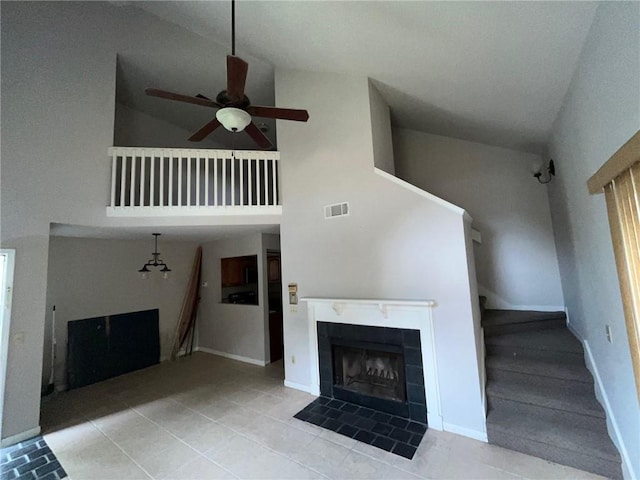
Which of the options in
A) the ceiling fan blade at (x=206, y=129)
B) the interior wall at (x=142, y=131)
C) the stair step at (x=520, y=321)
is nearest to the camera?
the ceiling fan blade at (x=206, y=129)

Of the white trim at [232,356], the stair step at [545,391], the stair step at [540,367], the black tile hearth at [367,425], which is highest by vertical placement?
the stair step at [540,367]

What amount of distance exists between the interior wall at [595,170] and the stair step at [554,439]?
137 mm

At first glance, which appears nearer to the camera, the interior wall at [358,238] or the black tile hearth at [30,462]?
the black tile hearth at [30,462]

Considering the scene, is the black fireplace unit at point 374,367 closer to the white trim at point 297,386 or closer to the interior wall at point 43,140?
the white trim at point 297,386

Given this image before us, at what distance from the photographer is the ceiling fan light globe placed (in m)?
2.14

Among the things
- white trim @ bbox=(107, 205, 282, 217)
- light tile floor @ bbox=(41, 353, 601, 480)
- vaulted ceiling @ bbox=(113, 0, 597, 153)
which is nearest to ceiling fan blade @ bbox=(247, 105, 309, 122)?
vaulted ceiling @ bbox=(113, 0, 597, 153)

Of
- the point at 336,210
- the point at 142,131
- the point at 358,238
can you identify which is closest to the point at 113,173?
the point at 142,131

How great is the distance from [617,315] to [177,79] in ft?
21.0

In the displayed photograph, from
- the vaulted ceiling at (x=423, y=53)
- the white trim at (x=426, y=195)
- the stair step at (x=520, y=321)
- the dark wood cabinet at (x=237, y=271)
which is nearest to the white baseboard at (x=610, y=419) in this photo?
the stair step at (x=520, y=321)

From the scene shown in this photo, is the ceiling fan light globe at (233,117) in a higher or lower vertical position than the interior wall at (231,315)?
higher

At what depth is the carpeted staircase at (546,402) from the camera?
7.38ft

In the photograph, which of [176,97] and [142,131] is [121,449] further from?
[142,131]

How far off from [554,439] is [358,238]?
8.76 feet

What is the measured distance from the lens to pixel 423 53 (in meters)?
2.76
